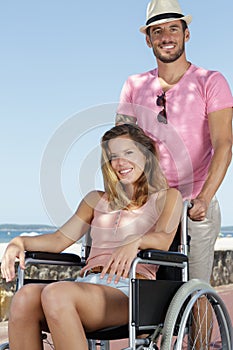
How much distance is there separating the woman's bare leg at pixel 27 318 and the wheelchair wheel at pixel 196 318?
1.51 feet

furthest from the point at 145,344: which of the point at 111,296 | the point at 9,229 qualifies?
the point at 9,229

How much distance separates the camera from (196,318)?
3174 millimetres

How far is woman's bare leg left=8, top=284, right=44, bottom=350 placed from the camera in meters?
2.77

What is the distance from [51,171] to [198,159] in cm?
65

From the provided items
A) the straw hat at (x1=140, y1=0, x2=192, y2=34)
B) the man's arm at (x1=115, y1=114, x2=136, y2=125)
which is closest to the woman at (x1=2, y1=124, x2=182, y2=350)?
the man's arm at (x1=115, y1=114, x2=136, y2=125)

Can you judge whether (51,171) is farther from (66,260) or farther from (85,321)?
(85,321)

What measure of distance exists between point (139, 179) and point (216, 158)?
0.33 metres

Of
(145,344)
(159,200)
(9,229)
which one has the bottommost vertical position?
(9,229)

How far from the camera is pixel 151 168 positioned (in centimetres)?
319

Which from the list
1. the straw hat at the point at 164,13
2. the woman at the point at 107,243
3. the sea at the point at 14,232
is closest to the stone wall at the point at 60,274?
the woman at the point at 107,243

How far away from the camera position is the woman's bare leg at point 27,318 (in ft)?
9.08

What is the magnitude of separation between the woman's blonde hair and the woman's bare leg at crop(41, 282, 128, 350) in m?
0.47

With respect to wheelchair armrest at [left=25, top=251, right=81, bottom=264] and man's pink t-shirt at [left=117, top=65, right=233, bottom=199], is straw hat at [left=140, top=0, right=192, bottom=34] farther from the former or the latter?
wheelchair armrest at [left=25, top=251, right=81, bottom=264]

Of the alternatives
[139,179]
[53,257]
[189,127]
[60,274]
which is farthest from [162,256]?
[60,274]
